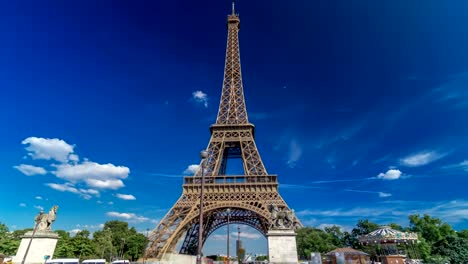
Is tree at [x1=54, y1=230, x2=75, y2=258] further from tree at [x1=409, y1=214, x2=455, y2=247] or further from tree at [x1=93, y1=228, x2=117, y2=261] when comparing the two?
tree at [x1=409, y1=214, x2=455, y2=247]

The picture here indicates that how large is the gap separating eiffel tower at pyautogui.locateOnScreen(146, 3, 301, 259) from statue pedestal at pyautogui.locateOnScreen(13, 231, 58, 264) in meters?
14.6

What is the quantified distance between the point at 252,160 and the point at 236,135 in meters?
6.21

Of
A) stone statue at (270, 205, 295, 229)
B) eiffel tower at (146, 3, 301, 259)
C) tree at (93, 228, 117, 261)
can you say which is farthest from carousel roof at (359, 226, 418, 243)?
tree at (93, 228, 117, 261)

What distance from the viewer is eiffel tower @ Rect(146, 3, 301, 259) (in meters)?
33.5

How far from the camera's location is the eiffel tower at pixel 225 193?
33500 millimetres

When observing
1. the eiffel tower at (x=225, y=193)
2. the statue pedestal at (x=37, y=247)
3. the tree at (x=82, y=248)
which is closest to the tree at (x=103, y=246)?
the tree at (x=82, y=248)

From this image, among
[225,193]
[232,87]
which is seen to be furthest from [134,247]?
[232,87]

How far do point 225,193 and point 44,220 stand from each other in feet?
75.0

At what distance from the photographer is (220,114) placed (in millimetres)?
47406

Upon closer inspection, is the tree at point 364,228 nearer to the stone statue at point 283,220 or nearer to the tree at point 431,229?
the tree at point 431,229

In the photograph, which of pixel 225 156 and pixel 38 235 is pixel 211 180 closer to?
pixel 225 156

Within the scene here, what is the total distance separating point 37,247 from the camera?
59.5ft

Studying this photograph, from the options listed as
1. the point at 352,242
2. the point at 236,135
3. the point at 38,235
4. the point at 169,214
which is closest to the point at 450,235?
the point at 352,242

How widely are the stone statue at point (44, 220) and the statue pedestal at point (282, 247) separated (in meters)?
16.8
